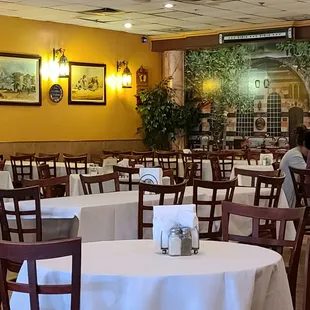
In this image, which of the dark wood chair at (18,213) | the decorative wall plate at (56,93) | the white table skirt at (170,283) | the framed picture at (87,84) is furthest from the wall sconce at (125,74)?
the white table skirt at (170,283)

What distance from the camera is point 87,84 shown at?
Result: 47.3 ft

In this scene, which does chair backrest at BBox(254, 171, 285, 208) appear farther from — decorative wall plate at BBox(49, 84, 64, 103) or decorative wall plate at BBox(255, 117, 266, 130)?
decorative wall plate at BBox(255, 117, 266, 130)

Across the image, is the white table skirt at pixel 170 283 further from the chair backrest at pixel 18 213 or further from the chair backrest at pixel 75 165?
the chair backrest at pixel 75 165

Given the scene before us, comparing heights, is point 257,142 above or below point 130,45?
below

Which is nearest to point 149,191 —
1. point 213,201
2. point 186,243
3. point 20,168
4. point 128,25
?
point 213,201

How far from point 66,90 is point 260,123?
4.00m

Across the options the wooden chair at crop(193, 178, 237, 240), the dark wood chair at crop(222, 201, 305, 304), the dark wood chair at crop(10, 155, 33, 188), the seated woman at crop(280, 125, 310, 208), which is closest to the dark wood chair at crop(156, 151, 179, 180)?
the dark wood chair at crop(10, 155, 33, 188)

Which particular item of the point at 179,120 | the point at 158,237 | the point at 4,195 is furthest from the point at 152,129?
the point at 158,237

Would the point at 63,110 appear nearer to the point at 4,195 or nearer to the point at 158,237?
the point at 4,195

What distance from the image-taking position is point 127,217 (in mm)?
5688

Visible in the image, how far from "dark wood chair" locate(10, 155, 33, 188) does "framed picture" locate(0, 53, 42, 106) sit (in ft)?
6.59

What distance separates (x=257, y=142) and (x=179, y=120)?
165 centimetres

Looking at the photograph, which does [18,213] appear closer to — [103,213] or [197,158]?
[103,213]

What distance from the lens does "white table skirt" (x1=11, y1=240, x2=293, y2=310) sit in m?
3.19
